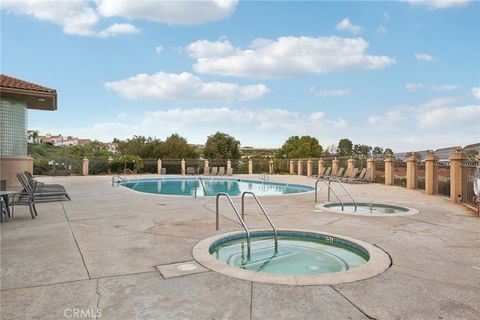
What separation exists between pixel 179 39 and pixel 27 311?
22317mm

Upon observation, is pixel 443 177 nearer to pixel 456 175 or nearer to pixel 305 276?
pixel 456 175

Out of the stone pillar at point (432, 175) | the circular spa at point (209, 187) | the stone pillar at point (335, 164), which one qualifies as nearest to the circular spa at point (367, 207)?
the stone pillar at point (432, 175)

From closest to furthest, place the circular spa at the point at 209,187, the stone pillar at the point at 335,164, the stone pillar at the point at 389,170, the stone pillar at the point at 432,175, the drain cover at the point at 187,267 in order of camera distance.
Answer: the drain cover at the point at 187,267, the stone pillar at the point at 432,175, the circular spa at the point at 209,187, the stone pillar at the point at 389,170, the stone pillar at the point at 335,164

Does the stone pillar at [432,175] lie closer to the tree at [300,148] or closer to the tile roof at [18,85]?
the tile roof at [18,85]

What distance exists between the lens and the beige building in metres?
12.7

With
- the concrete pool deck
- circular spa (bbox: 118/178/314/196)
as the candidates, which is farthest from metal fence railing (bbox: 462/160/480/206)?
circular spa (bbox: 118/178/314/196)

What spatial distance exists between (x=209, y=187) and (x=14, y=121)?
442 inches

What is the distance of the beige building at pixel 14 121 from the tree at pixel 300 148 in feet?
111

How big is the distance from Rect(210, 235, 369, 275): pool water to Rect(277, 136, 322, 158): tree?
1486 inches

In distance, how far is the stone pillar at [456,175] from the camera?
11.0 m

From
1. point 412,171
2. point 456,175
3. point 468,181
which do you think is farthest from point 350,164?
point 468,181

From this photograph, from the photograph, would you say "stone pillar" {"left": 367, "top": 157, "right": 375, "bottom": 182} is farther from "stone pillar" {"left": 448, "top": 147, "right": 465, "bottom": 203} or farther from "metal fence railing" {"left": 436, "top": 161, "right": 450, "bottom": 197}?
"stone pillar" {"left": 448, "top": 147, "right": 465, "bottom": 203}

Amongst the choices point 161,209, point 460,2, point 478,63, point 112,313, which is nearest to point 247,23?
point 460,2

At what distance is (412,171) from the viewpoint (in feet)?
52.6
